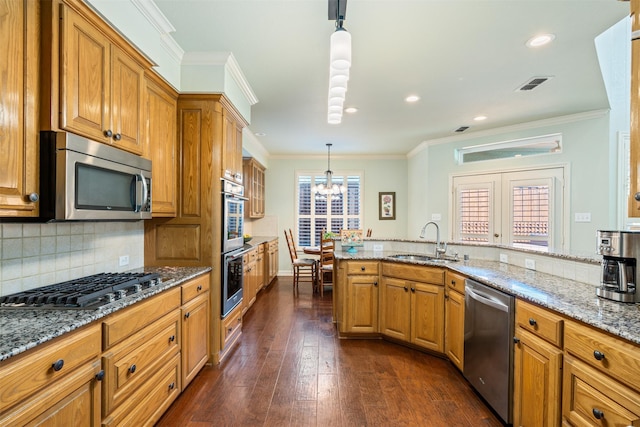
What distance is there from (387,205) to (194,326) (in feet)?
17.8

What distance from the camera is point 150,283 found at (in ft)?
6.08

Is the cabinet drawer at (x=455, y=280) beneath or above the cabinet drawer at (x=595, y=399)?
above

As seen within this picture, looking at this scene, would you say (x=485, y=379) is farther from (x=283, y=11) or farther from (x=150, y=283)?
(x=283, y=11)

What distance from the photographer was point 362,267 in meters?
3.19

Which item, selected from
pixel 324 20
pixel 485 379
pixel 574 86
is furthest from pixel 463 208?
pixel 324 20

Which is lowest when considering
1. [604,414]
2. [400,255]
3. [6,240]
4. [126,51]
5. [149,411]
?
[149,411]

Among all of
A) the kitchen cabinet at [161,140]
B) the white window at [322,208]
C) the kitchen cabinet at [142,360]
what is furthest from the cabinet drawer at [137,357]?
the white window at [322,208]

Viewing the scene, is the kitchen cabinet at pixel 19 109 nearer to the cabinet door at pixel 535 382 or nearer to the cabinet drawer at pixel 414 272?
the cabinet door at pixel 535 382

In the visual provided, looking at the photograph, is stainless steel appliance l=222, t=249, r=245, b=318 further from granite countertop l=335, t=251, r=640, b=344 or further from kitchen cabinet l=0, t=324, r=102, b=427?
granite countertop l=335, t=251, r=640, b=344

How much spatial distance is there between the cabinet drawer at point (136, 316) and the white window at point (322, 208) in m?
4.95

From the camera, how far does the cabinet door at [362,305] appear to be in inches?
125

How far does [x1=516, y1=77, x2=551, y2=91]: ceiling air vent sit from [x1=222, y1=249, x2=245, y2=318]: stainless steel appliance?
3.55 metres

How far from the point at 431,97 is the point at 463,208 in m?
2.52

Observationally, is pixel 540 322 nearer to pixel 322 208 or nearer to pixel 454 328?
pixel 454 328
